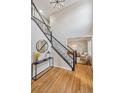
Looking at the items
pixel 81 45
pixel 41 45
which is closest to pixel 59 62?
pixel 41 45

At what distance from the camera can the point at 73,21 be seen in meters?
6.82

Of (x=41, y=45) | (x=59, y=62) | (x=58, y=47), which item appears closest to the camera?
(x=41, y=45)

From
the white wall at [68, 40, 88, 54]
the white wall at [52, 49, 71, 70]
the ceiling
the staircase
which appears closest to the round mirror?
the staircase

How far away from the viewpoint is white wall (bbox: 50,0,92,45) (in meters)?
6.48

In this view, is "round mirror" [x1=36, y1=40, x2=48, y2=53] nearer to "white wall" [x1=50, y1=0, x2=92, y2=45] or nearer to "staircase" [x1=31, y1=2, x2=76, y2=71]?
"staircase" [x1=31, y1=2, x2=76, y2=71]

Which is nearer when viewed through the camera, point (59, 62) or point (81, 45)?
point (59, 62)

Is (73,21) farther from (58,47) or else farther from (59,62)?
(59,62)

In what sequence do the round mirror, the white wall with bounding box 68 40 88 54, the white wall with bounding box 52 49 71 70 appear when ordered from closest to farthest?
1. the round mirror
2. the white wall with bounding box 52 49 71 70
3. the white wall with bounding box 68 40 88 54

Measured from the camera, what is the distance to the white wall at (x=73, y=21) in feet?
21.3

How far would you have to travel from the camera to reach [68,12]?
6.99 m

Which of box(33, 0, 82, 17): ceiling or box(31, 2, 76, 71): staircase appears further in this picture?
box(33, 0, 82, 17): ceiling
